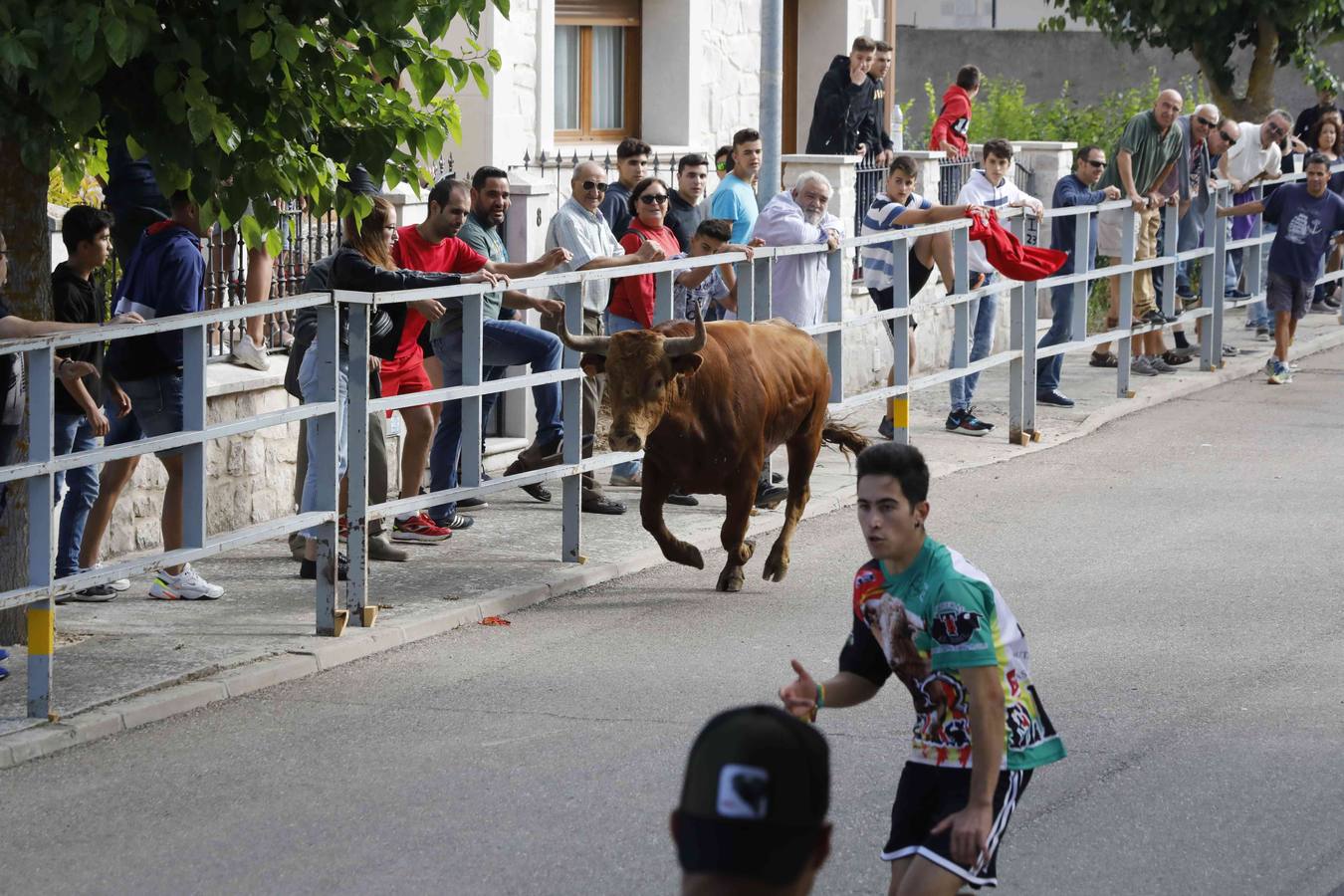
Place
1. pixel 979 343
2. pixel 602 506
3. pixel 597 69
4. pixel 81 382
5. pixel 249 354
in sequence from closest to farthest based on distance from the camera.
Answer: pixel 81 382
pixel 249 354
pixel 602 506
pixel 979 343
pixel 597 69

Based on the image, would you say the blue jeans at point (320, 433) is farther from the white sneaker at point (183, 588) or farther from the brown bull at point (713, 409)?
the brown bull at point (713, 409)

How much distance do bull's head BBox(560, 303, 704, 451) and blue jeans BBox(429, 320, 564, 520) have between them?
156cm

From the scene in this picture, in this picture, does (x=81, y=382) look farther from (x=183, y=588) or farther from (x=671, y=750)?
(x=671, y=750)

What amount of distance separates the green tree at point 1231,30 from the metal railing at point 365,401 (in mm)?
8660

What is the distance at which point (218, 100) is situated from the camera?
815cm

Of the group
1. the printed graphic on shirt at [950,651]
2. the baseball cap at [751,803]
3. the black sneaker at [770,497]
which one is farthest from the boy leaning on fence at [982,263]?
the baseball cap at [751,803]

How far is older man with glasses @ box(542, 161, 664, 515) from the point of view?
39.5 ft

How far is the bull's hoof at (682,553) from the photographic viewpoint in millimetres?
10273

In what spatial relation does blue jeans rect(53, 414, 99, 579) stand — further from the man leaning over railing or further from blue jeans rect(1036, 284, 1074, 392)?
blue jeans rect(1036, 284, 1074, 392)

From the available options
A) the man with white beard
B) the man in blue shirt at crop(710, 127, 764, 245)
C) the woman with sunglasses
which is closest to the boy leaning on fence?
the man in blue shirt at crop(710, 127, 764, 245)

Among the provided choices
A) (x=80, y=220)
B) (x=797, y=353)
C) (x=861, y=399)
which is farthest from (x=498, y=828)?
(x=861, y=399)

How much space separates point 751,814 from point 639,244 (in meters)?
10.2

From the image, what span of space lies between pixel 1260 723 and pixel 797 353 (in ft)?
12.2

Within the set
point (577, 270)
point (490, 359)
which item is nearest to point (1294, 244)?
point (577, 270)
